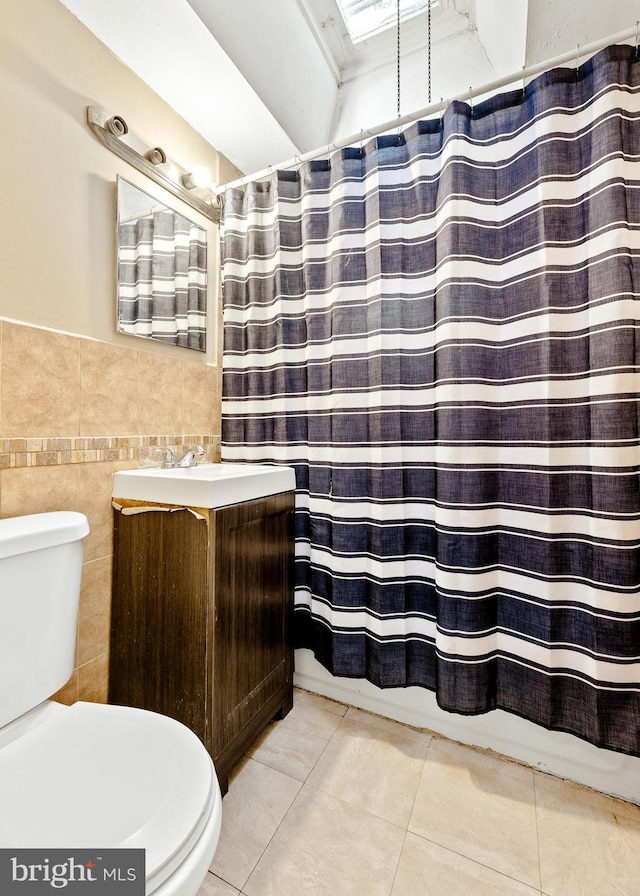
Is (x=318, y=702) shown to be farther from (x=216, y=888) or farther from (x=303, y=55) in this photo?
(x=303, y=55)

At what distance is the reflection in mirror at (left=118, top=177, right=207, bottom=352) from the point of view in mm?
1400

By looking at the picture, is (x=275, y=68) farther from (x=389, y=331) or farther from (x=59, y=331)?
(x=59, y=331)

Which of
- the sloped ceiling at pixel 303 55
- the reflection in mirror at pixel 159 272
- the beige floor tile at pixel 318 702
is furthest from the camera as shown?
the beige floor tile at pixel 318 702

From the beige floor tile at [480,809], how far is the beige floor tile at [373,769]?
39 millimetres

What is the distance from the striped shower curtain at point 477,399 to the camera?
1.09 m

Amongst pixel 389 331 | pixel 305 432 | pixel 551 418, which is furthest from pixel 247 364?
pixel 551 418

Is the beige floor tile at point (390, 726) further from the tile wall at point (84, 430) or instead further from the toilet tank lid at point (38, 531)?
the toilet tank lid at point (38, 531)

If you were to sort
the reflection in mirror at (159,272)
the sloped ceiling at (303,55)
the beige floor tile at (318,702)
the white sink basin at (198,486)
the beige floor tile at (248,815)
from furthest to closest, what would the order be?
A: the beige floor tile at (318,702) → the reflection in mirror at (159,272) → the sloped ceiling at (303,55) → the white sink basin at (198,486) → the beige floor tile at (248,815)

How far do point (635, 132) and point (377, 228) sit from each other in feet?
2.35

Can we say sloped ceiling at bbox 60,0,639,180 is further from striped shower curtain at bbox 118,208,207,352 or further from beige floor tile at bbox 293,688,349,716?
beige floor tile at bbox 293,688,349,716

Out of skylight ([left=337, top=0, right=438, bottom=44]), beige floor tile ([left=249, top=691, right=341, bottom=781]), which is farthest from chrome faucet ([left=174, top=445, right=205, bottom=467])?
skylight ([left=337, top=0, right=438, bottom=44])

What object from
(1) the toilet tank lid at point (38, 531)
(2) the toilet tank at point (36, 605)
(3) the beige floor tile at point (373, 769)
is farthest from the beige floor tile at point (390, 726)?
(1) the toilet tank lid at point (38, 531)

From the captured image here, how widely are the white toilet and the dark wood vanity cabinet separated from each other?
0.23 metres

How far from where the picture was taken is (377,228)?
140cm
